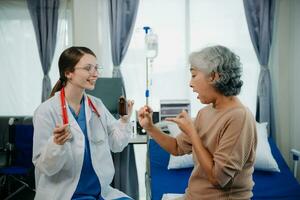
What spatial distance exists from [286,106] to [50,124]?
2.75m

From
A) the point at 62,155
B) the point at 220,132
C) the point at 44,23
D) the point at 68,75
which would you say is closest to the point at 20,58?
the point at 44,23

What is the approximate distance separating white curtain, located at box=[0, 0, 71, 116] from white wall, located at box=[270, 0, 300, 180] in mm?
2297

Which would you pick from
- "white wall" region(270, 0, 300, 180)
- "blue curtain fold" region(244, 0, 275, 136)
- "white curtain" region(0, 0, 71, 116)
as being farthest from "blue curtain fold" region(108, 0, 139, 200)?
"white wall" region(270, 0, 300, 180)

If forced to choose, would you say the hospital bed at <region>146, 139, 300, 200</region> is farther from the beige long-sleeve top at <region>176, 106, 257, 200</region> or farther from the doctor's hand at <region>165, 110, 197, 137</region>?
the doctor's hand at <region>165, 110, 197, 137</region>

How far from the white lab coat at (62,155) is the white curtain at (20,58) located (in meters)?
2.09

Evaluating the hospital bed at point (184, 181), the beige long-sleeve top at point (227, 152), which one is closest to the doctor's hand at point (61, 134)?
the beige long-sleeve top at point (227, 152)

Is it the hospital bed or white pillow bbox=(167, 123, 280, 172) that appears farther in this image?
white pillow bbox=(167, 123, 280, 172)

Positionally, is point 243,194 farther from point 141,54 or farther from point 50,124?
point 141,54

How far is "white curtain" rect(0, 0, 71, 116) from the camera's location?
141 inches

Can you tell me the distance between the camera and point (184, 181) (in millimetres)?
2348

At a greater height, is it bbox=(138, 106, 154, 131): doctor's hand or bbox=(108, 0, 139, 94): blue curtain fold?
bbox=(108, 0, 139, 94): blue curtain fold

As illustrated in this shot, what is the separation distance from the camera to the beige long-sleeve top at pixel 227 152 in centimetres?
127

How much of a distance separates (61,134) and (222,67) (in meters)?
0.75

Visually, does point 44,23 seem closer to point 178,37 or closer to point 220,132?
point 178,37
